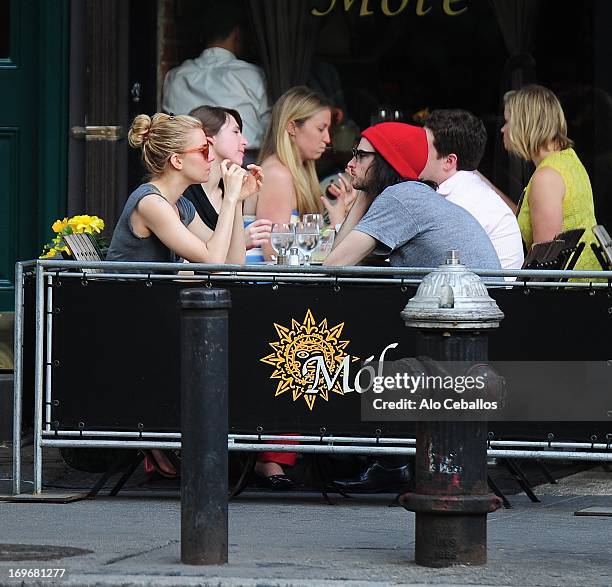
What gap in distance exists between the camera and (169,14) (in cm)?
1033

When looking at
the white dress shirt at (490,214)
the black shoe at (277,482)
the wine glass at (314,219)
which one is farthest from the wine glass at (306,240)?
the black shoe at (277,482)

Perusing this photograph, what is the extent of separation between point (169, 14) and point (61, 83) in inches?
36.8

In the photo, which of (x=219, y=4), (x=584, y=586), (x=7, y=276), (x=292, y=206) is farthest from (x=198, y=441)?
(x=219, y=4)

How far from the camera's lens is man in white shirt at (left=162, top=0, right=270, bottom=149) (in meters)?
10.3

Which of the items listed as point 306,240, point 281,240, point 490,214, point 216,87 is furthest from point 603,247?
point 216,87

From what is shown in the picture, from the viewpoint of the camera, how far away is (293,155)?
373 inches

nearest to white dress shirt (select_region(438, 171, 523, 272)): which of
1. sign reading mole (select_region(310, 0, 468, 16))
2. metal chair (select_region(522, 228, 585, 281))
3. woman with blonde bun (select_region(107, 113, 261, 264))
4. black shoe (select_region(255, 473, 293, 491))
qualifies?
metal chair (select_region(522, 228, 585, 281))

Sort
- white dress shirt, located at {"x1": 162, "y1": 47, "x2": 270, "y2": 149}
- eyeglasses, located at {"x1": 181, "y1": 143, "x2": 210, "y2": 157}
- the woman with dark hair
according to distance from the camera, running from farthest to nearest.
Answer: white dress shirt, located at {"x1": 162, "y1": 47, "x2": 270, "y2": 149} < the woman with dark hair < eyeglasses, located at {"x1": 181, "y1": 143, "x2": 210, "y2": 157}

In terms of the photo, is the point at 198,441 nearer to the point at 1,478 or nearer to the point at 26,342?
the point at 26,342

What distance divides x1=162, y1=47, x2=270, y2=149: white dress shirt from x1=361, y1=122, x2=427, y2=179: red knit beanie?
2.67 metres

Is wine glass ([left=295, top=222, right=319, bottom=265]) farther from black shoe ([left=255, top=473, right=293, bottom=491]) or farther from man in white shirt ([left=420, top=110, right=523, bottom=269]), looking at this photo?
black shoe ([left=255, top=473, right=293, bottom=491])

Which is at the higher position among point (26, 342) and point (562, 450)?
point (26, 342)

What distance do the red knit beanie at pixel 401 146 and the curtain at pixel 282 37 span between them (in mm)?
2720

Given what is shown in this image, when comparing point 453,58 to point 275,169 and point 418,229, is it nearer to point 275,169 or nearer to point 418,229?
point 275,169
